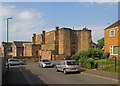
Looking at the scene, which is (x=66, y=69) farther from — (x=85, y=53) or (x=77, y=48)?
(x=77, y=48)

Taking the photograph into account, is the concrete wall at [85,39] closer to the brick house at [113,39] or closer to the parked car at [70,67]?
the brick house at [113,39]

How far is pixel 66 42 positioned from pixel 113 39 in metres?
38.0

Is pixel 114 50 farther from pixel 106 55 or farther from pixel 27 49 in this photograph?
pixel 27 49

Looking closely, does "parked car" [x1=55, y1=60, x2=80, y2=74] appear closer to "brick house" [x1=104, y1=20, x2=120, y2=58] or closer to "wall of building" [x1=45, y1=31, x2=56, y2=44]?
"brick house" [x1=104, y1=20, x2=120, y2=58]

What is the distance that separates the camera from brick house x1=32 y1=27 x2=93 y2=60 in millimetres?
86875

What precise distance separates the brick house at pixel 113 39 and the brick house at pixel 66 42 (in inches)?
1273

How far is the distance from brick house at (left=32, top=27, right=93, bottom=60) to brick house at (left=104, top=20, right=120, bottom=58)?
32.3m

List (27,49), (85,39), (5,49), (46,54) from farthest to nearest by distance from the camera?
(27,49) < (85,39) < (46,54) < (5,49)

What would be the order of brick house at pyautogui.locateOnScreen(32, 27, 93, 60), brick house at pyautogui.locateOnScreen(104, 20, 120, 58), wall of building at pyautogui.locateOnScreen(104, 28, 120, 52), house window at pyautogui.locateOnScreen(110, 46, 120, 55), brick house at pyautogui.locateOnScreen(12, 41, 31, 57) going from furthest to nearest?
brick house at pyautogui.locateOnScreen(12, 41, 31, 57)
brick house at pyautogui.locateOnScreen(32, 27, 93, 60)
house window at pyautogui.locateOnScreen(110, 46, 120, 55)
wall of building at pyautogui.locateOnScreen(104, 28, 120, 52)
brick house at pyautogui.locateOnScreen(104, 20, 120, 58)

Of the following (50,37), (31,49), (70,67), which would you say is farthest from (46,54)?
(70,67)

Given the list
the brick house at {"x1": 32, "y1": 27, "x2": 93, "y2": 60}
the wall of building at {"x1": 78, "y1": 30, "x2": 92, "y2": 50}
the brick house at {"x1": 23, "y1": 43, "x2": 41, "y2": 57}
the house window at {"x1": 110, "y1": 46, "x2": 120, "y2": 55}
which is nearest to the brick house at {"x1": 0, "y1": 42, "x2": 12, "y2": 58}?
the brick house at {"x1": 32, "y1": 27, "x2": 93, "y2": 60}

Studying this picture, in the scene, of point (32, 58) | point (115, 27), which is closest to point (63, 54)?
point (32, 58)

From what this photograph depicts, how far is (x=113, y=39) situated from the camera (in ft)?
164

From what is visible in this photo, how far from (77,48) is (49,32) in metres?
11.1
